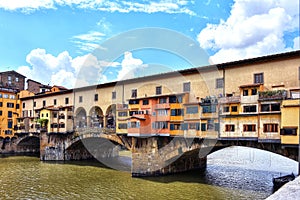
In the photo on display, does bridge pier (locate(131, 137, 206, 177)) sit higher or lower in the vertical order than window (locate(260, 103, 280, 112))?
lower

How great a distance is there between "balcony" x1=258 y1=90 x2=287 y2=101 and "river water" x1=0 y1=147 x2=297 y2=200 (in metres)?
8.04

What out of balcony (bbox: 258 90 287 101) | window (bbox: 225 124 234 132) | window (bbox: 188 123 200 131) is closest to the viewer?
balcony (bbox: 258 90 287 101)

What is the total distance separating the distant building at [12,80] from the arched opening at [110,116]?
103 feet

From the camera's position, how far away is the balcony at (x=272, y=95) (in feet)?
69.8

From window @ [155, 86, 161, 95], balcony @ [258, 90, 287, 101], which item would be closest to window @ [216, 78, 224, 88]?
balcony @ [258, 90, 287, 101]

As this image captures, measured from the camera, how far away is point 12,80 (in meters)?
64.1

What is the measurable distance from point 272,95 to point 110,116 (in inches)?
1094

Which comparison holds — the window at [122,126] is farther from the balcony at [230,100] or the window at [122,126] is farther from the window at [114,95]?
the balcony at [230,100]

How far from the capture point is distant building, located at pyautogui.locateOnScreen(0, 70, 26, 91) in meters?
62.1

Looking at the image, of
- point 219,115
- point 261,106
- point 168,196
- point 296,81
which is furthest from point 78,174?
point 296,81

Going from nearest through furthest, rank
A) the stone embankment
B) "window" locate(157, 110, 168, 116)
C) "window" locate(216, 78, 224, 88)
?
the stone embankment < "window" locate(216, 78, 224, 88) < "window" locate(157, 110, 168, 116)

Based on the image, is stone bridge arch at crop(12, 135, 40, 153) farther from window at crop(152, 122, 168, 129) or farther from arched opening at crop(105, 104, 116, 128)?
window at crop(152, 122, 168, 129)

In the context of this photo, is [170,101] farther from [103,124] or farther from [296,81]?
[103,124]

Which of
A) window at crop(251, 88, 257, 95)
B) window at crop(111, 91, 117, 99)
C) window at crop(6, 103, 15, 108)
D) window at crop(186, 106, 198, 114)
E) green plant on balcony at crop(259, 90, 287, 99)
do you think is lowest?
window at crop(186, 106, 198, 114)
